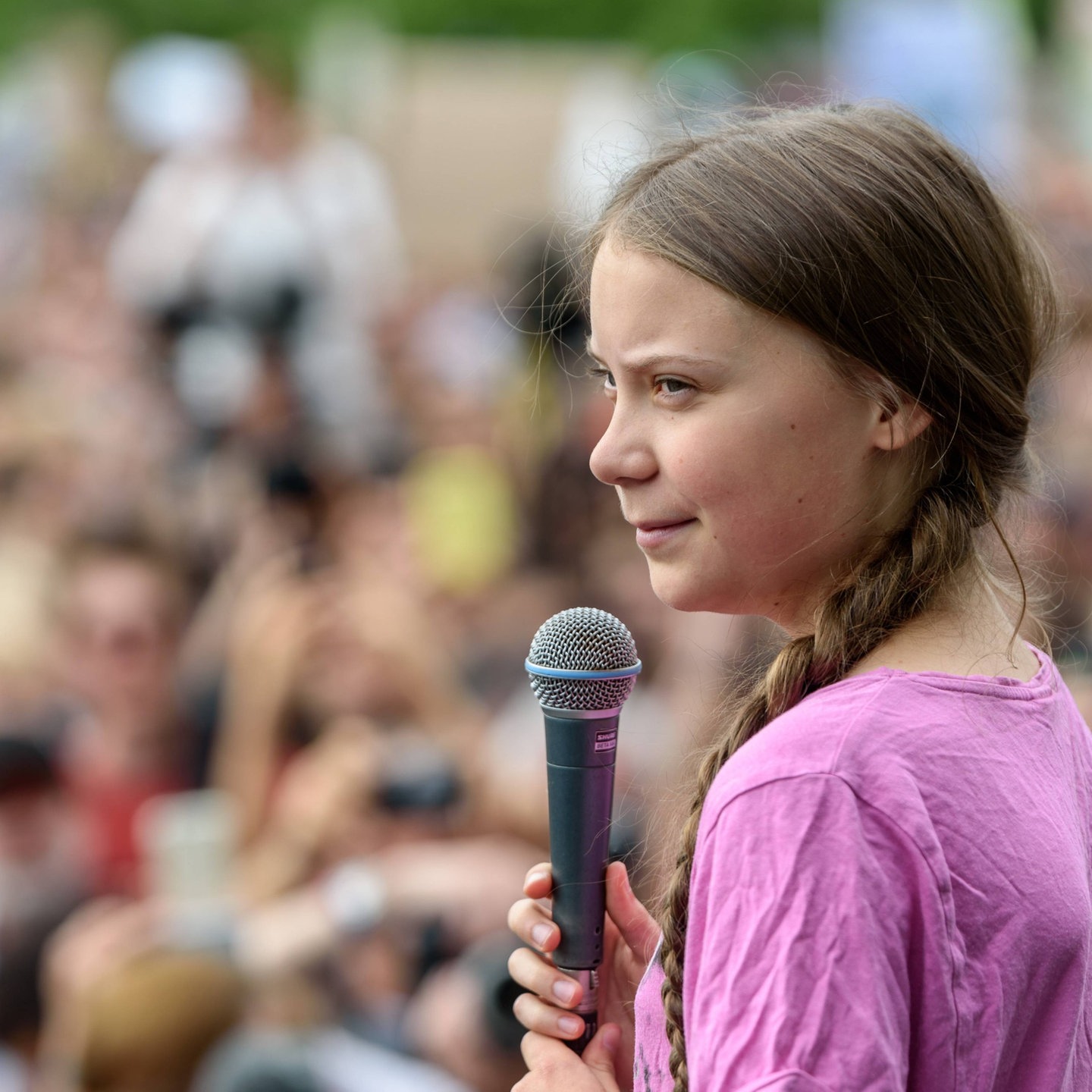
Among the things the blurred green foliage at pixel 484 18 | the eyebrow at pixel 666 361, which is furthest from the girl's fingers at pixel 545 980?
the blurred green foliage at pixel 484 18

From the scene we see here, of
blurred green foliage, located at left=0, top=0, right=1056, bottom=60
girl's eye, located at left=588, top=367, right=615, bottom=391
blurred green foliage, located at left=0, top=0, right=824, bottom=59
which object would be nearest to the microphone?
girl's eye, located at left=588, top=367, right=615, bottom=391

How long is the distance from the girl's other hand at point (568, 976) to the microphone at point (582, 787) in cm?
2

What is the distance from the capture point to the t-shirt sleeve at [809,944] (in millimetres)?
1118

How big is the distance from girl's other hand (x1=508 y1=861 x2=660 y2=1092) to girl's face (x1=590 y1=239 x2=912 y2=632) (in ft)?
1.25

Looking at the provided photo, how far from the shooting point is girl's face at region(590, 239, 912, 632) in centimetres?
135

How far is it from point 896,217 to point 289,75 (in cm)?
994

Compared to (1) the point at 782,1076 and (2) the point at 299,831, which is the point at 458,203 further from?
(1) the point at 782,1076

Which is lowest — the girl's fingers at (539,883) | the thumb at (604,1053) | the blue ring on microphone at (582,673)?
the thumb at (604,1053)

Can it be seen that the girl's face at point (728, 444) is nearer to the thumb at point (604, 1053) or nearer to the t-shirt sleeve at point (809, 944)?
the t-shirt sleeve at point (809, 944)

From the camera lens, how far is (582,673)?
1.58 meters

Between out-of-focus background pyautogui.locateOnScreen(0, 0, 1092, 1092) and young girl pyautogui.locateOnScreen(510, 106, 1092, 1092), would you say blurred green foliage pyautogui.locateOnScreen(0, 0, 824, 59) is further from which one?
young girl pyautogui.locateOnScreen(510, 106, 1092, 1092)

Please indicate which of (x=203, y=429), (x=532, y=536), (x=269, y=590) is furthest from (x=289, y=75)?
(x=269, y=590)

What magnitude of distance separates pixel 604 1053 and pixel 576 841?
237 mm

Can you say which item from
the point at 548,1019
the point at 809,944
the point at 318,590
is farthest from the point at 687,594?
Answer: the point at 318,590
